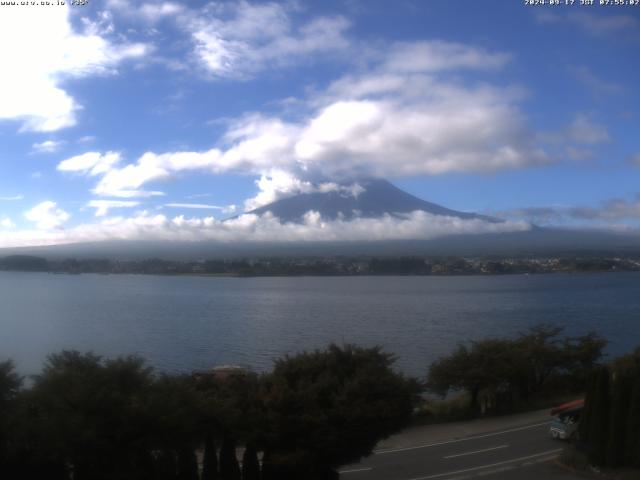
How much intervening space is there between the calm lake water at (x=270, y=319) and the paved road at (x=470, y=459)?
36.7ft

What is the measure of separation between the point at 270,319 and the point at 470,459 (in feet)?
98.9

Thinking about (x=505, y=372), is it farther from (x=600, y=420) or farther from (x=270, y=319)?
(x=270, y=319)

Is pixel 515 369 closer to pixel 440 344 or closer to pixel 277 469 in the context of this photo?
pixel 277 469

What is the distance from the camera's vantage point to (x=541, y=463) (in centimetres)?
1111

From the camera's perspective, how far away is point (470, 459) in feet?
38.3

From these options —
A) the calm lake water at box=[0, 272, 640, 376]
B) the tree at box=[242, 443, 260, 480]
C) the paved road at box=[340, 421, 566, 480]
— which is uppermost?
the tree at box=[242, 443, 260, 480]

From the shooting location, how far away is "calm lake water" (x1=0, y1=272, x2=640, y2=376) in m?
29.5

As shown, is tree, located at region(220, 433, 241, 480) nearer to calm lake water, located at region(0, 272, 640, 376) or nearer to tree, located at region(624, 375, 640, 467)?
tree, located at region(624, 375, 640, 467)

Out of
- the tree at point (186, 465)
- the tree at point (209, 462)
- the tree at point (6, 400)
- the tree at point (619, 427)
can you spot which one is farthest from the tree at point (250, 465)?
the tree at point (619, 427)

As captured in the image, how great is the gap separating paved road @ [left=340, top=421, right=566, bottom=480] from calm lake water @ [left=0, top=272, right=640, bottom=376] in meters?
11.2

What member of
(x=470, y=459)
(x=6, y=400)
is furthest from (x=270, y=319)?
(x=6, y=400)

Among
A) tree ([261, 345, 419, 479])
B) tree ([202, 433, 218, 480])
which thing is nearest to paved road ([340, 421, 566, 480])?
tree ([261, 345, 419, 479])

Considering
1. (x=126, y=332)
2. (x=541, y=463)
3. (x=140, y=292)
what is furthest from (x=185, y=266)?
(x=541, y=463)

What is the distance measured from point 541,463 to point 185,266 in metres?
79.4
